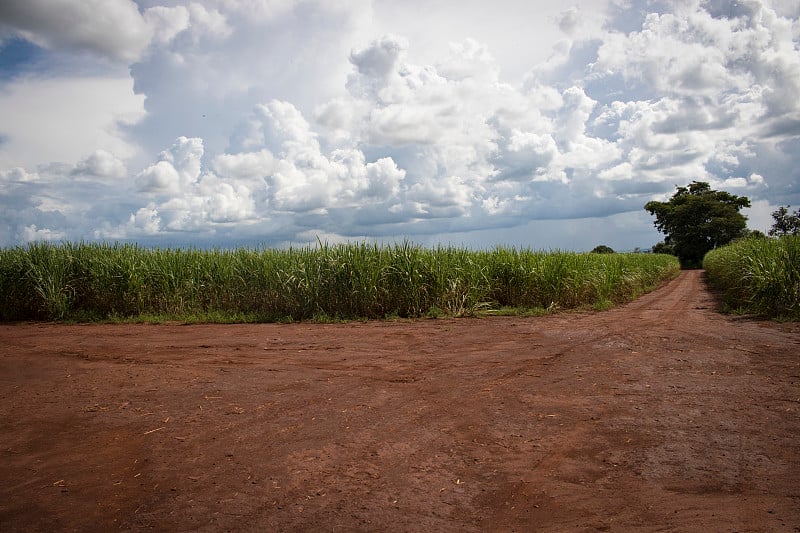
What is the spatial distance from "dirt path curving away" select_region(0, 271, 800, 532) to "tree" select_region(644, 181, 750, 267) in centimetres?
6038

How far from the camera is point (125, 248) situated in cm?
1525

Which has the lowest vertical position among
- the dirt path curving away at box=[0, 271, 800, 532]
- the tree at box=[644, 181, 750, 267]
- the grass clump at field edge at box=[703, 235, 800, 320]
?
the dirt path curving away at box=[0, 271, 800, 532]

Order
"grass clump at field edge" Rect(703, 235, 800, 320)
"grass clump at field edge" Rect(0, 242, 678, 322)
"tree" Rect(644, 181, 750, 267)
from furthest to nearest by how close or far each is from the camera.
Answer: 1. "tree" Rect(644, 181, 750, 267)
2. "grass clump at field edge" Rect(0, 242, 678, 322)
3. "grass clump at field edge" Rect(703, 235, 800, 320)

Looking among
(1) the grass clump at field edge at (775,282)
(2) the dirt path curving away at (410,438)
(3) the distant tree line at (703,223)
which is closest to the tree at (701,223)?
(3) the distant tree line at (703,223)

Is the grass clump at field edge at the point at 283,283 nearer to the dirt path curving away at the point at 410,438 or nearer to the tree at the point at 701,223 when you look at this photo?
the dirt path curving away at the point at 410,438

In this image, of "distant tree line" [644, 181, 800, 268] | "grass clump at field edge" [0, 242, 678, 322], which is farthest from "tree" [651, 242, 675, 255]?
"grass clump at field edge" [0, 242, 678, 322]

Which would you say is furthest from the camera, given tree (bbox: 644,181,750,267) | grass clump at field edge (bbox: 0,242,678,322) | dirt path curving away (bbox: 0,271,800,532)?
tree (bbox: 644,181,750,267)

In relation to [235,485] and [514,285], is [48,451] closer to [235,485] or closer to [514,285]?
[235,485]

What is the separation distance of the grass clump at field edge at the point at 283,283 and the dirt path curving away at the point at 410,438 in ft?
13.9

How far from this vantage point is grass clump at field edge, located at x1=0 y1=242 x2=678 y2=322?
41.5ft

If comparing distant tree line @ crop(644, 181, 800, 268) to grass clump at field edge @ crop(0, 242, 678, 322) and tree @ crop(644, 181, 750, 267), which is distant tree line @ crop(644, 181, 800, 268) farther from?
grass clump at field edge @ crop(0, 242, 678, 322)

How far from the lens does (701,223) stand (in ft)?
203

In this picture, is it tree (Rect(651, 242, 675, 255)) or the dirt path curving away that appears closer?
the dirt path curving away

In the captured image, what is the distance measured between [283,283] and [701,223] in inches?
2493
